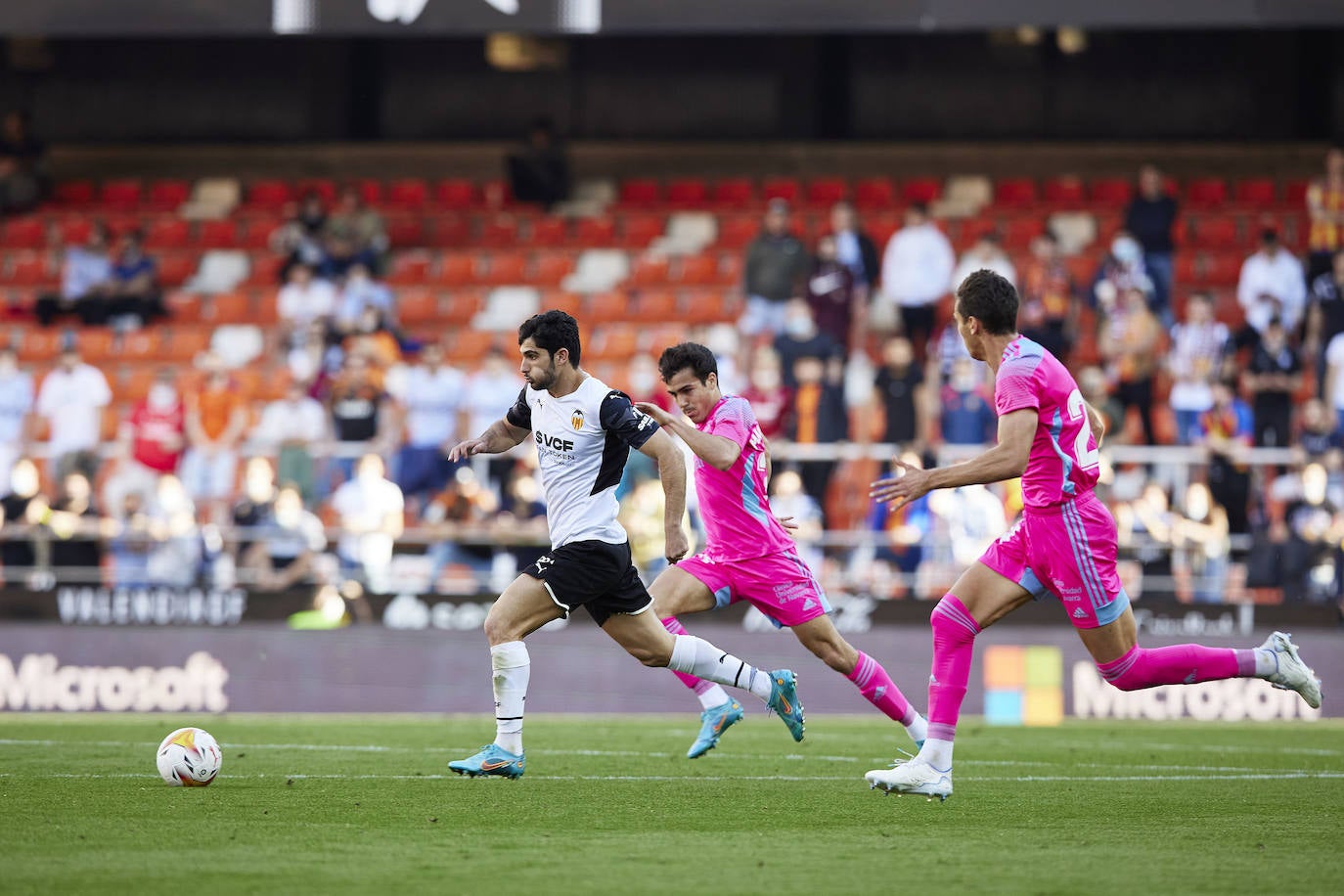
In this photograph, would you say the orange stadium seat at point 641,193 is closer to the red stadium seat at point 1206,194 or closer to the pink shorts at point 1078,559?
the red stadium seat at point 1206,194

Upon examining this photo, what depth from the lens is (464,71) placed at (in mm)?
27406

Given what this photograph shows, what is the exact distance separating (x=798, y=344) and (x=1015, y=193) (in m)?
7.03

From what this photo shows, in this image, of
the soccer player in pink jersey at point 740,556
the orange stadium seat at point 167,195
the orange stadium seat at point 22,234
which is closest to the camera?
the soccer player in pink jersey at point 740,556

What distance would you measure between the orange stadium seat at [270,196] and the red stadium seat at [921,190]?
335 inches

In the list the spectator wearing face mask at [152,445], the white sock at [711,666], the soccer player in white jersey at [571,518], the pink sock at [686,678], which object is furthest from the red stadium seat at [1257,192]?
the soccer player in white jersey at [571,518]

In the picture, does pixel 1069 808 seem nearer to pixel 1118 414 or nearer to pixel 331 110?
pixel 1118 414

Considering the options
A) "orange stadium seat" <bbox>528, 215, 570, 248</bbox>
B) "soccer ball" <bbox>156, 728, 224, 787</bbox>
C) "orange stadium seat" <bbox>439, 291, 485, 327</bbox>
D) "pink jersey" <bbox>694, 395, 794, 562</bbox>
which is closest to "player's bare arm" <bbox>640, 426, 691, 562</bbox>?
"pink jersey" <bbox>694, 395, 794, 562</bbox>

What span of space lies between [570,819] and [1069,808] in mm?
2314

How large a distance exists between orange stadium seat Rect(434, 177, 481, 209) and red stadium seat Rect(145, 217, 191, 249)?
3.43m

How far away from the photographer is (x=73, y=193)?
2705 cm

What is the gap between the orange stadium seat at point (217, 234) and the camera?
2552 centimetres

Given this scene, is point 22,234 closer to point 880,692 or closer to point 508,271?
point 508,271

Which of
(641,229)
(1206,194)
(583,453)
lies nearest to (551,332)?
(583,453)

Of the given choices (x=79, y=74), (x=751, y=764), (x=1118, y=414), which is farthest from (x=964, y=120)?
(x=751, y=764)
